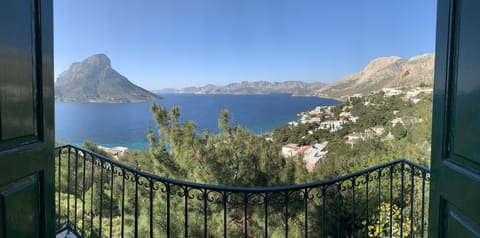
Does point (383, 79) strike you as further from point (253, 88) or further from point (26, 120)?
point (26, 120)

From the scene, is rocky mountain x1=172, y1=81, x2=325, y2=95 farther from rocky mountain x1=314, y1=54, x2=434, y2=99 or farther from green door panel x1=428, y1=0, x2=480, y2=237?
green door panel x1=428, y1=0, x2=480, y2=237

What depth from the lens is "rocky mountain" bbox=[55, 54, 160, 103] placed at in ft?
74.1

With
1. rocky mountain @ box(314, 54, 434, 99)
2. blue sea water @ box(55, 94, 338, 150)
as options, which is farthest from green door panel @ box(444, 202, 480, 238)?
blue sea water @ box(55, 94, 338, 150)

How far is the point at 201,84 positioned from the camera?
31.9 metres

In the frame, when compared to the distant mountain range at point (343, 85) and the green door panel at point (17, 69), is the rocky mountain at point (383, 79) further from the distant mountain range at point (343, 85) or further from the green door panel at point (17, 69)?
the green door panel at point (17, 69)

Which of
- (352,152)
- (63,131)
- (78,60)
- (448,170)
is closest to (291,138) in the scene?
(352,152)

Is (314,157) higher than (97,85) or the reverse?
the reverse

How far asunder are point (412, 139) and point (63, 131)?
2370 centimetres

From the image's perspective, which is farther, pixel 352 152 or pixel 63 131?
pixel 63 131

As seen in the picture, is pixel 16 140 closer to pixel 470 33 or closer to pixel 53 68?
pixel 53 68

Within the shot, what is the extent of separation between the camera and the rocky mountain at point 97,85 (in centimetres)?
2258

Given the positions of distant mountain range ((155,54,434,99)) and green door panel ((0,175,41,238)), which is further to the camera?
distant mountain range ((155,54,434,99))

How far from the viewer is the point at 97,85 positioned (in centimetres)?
2392

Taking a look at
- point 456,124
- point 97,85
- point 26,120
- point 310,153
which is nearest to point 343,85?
point 310,153
